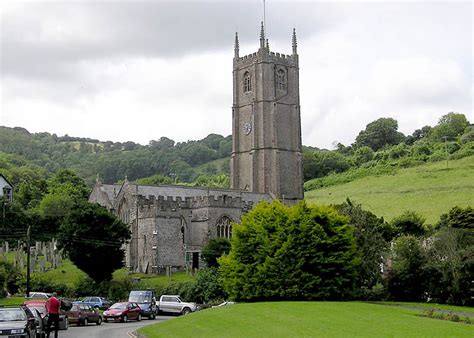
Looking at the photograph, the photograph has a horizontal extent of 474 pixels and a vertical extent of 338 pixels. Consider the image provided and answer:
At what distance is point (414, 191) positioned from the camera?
342 feet

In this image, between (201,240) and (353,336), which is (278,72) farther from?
(353,336)

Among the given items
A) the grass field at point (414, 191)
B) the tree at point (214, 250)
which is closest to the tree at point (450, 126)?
the grass field at point (414, 191)

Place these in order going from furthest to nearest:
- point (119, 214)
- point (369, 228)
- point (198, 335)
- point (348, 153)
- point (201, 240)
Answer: point (348, 153)
point (119, 214)
point (201, 240)
point (369, 228)
point (198, 335)

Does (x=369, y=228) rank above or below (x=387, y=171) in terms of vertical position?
below

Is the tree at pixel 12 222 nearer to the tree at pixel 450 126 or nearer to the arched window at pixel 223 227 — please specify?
the arched window at pixel 223 227

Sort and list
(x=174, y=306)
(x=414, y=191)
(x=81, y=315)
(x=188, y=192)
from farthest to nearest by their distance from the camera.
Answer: (x=414, y=191), (x=188, y=192), (x=174, y=306), (x=81, y=315)

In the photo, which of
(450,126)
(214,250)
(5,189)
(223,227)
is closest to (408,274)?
(214,250)

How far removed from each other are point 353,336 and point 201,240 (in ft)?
180

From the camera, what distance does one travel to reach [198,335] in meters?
29.4

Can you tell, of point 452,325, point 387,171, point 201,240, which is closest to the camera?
point 452,325

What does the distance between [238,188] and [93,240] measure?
3376 cm

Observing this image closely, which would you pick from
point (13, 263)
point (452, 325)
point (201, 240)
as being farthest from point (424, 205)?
point (452, 325)

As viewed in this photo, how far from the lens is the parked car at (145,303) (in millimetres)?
49688

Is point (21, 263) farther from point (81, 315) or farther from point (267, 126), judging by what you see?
point (267, 126)
